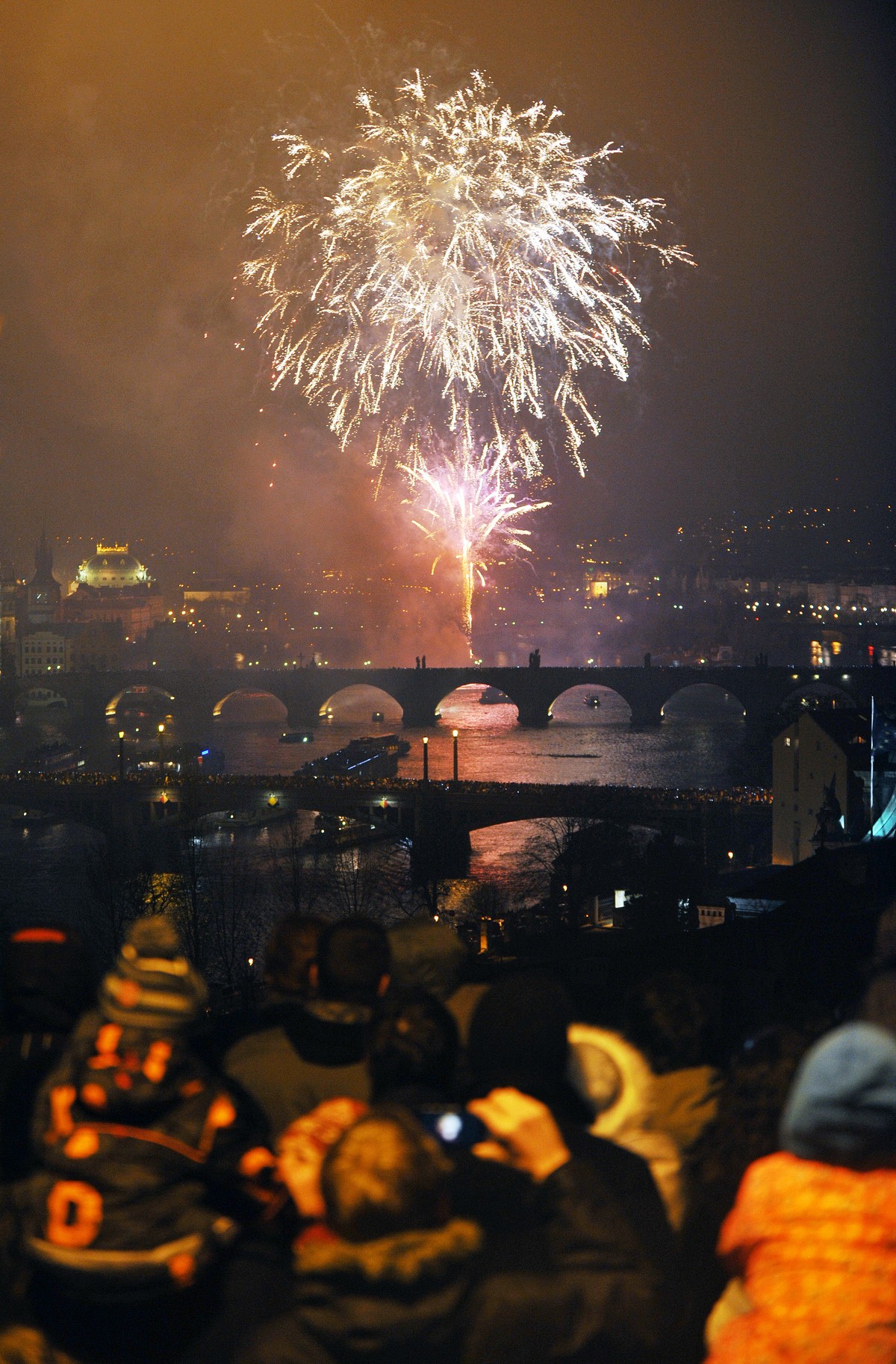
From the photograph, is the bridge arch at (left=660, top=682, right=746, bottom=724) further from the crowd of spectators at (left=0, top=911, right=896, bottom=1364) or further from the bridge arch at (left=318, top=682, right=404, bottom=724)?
the crowd of spectators at (left=0, top=911, right=896, bottom=1364)

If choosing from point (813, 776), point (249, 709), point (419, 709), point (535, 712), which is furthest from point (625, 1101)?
point (249, 709)

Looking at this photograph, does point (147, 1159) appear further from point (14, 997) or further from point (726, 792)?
point (726, 792)

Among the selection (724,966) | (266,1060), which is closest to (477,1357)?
(266,1060)

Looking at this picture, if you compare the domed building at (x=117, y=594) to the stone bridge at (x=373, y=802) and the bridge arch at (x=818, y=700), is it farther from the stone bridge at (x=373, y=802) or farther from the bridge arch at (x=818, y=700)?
the stone bridge at (x=373, y=802)

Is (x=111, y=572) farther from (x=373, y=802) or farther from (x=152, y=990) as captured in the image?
(x=152, y=990)

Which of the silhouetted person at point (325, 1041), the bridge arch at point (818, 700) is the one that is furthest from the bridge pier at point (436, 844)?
the silhouetted person at point (325, 1041)

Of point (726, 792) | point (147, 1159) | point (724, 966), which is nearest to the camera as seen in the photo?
point (147, 1159)
